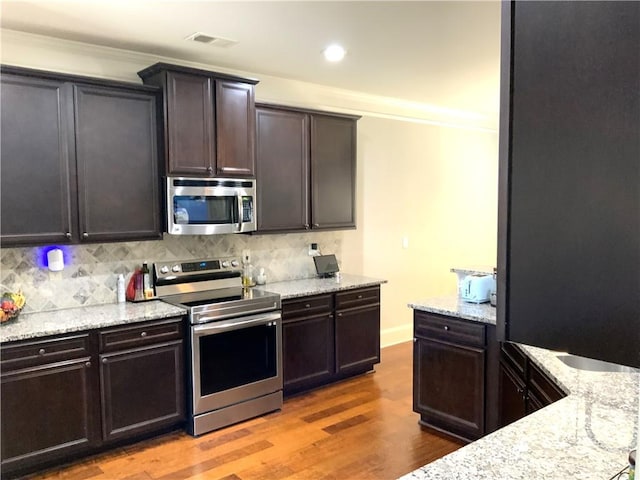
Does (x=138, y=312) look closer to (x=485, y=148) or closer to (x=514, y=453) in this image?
(x=514, y=453)

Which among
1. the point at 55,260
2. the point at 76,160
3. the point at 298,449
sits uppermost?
the point at 76,160

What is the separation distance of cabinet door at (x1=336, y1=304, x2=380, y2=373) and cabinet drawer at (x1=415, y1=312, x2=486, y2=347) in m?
1.00

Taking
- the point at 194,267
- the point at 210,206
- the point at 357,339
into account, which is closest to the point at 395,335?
the point at 357,339

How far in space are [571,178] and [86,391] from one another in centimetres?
313

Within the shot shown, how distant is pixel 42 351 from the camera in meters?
2.91

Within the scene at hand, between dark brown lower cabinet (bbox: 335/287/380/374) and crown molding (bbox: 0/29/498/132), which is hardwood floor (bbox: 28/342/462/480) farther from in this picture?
crown molding (bbox: 0/29/498/132)

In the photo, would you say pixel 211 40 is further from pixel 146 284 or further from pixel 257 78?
pixel 146 284

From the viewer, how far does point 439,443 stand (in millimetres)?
3383

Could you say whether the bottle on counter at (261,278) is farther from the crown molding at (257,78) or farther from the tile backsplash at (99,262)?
the crown molding at (257,78)

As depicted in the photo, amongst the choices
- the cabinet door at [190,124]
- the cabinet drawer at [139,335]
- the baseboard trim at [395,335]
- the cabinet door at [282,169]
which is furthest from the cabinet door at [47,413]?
the baseboard trim at [395,335]

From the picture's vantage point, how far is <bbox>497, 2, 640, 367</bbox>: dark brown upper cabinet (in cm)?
64

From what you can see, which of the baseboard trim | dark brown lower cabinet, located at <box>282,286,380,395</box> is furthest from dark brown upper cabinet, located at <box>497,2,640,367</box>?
the baseboard trim

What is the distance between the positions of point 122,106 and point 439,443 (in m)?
3.07

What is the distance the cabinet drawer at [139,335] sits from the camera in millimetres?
3141
